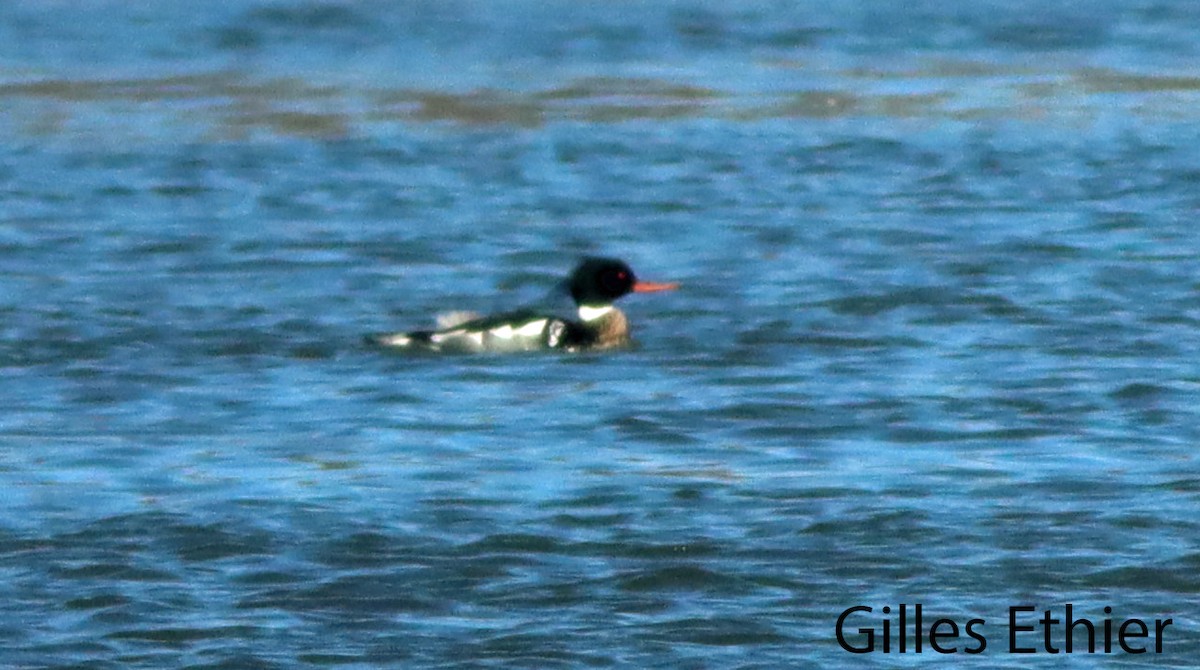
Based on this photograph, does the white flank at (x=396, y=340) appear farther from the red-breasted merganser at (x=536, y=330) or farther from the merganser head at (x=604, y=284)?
the merganser head at (x=604, y=284)

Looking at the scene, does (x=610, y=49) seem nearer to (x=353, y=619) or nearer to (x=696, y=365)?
(x=696, y=365)

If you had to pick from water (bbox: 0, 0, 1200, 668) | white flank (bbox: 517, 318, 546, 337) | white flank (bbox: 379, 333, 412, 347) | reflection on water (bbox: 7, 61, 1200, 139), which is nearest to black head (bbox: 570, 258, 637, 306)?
water (bbox: 0, 0, 1200, 668)

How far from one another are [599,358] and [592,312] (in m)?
0.61

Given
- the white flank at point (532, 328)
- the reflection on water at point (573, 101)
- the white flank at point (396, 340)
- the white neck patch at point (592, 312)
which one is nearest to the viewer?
the white flank at point (396, 340)

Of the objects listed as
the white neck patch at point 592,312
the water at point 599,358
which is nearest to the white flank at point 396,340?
the water at point 599,358

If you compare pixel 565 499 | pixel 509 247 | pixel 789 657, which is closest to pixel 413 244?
pixel 509 247

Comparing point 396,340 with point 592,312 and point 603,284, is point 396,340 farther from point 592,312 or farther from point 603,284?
point 603,284

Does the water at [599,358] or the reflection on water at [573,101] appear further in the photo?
the reflection on water at [573,101]

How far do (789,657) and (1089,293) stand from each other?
6.23 meters

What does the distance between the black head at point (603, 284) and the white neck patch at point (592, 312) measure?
10cm

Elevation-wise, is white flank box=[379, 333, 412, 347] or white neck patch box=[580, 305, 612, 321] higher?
white flank box=[379, 333, 412, 347]

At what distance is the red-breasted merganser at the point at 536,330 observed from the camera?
11383 millimetres

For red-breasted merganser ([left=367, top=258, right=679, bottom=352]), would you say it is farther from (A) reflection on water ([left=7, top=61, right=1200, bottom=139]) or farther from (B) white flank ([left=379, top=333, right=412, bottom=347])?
(A) reflection on water ([left=7, top=61, right=1200, bottom=139])

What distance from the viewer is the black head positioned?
12.2 meters
